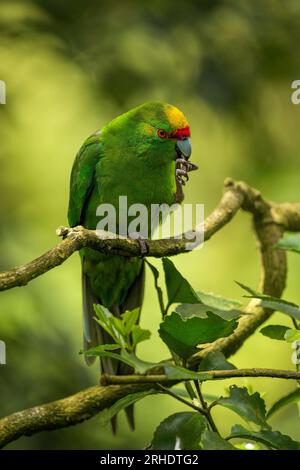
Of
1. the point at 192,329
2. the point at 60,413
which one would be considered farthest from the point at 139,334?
the point at 60,413

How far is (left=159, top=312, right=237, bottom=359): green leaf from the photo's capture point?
105cm

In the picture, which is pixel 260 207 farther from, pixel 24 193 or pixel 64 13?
pixel 64 13

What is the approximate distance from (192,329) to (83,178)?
134cm

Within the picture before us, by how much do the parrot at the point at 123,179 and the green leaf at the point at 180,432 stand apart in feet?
3.63

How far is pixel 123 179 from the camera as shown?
7.41 feet

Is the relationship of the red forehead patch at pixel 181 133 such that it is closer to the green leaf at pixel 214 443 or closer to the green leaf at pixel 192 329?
the green leaf at pixel 192 329

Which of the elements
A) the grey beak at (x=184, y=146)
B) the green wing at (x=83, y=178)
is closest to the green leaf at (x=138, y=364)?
the grey beak at (x=184, y=146)

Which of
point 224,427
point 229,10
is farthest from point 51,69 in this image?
point 224,427

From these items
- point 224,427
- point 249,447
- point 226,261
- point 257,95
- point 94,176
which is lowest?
point 224,427

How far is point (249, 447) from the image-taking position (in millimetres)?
1278

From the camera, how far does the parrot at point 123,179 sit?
7.25ft

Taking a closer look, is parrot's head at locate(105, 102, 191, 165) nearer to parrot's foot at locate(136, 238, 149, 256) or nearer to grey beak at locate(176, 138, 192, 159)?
grey beak at locate(176, 138, 192, 159)

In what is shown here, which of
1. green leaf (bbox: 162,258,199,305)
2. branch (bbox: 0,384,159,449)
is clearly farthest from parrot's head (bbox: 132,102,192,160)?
green leaf (bbox: 162,258,199,305)

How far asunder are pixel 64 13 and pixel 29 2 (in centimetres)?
16
